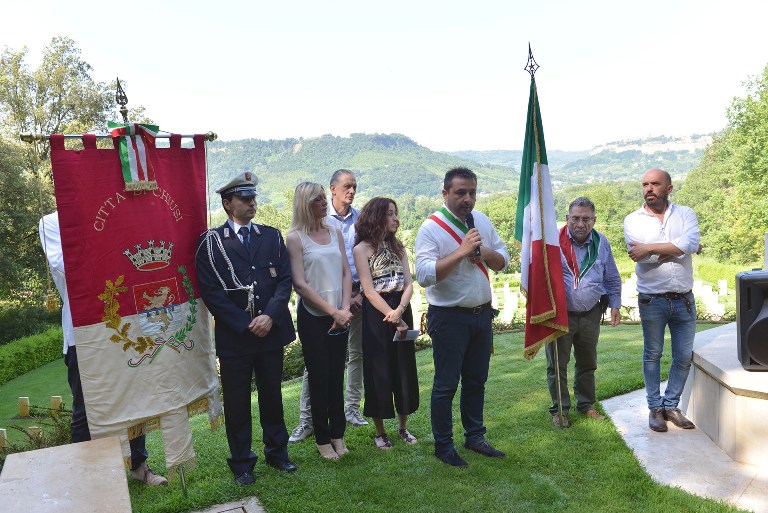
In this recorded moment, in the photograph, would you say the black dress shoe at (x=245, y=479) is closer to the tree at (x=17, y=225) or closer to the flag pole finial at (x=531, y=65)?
the flag pole finial at (x=531, y=65)

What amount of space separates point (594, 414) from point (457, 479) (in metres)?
1.69

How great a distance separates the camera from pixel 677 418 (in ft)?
16.6

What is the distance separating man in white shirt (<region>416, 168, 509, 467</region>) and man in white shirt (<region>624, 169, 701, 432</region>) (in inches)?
50.2

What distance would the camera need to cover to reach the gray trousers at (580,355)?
5.18 meters

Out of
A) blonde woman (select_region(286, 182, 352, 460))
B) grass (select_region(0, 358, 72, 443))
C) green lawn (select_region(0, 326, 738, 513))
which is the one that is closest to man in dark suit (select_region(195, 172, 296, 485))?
blonde woman (select_region(286, 182, 352, 460))

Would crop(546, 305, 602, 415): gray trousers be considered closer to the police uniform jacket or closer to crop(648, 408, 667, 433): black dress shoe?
crop(648, 408, 667, 433): black dress shoe

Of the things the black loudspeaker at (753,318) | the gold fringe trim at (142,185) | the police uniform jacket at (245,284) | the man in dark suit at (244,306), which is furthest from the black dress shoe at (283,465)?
the black loudspeaker at (753,318)

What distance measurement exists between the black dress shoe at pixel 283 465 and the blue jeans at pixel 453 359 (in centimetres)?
101

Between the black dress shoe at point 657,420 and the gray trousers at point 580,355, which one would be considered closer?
the black dress shoe at point 657,420

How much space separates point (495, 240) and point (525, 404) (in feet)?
7.00

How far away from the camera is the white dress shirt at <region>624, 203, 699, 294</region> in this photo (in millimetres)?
4859

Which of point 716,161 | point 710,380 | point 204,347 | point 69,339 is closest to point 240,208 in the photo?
point 204,347

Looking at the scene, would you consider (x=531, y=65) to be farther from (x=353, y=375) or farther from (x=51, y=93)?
(x=51, y=93)

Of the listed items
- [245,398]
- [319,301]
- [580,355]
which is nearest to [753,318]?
[580,355]
